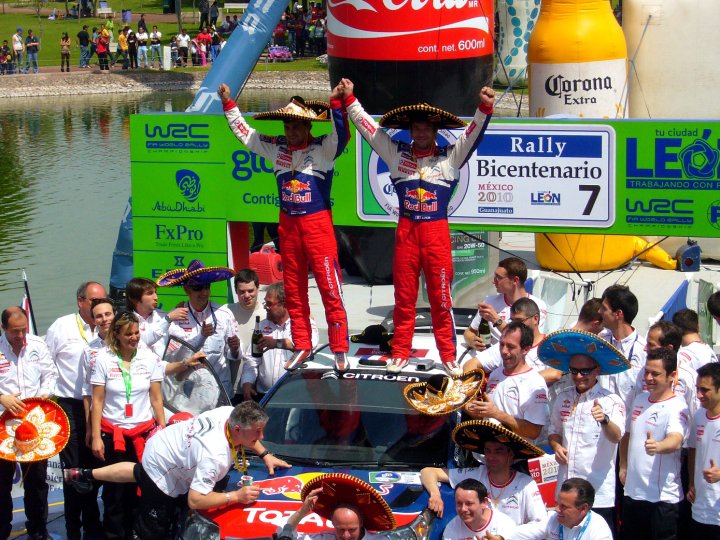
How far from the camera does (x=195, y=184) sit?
10.5 metres

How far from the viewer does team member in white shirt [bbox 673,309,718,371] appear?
7.27m

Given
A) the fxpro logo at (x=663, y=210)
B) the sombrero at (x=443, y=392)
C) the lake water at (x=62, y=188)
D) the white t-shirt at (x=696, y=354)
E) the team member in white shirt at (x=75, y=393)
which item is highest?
the fxpro logo at (x=663, y=210)

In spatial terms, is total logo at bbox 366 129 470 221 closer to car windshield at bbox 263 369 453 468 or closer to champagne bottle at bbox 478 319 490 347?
champagne bottle at bbox 478 319 490 347

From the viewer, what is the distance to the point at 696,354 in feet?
24.1

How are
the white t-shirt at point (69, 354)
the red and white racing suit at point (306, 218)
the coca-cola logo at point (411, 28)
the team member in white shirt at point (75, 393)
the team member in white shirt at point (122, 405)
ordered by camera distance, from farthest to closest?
1. the coca-cola logo at point (411, 28)
2. the red and white racing suit at point (306, 218)
3. the white t-shirt at point (69, 354)
4. the team member in white shirt at point (75, 393)
5. the team member in white shirt at point (122, 405)

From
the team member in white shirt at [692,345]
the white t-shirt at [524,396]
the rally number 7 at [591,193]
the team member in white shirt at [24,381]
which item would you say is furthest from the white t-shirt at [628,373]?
the team member in white shirt at [24,381]

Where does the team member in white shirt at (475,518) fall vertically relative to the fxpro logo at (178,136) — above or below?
→ below

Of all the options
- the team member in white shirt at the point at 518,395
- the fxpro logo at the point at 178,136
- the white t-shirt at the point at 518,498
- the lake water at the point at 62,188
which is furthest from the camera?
the lake water at the point at 62,188

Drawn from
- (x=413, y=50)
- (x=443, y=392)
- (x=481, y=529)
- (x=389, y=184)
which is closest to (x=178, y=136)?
(x=389, y=184)

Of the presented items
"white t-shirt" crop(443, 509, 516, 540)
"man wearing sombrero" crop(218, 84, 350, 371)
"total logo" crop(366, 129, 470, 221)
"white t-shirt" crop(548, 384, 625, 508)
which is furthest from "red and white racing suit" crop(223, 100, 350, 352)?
"white t-shirt" crop(443, 509, 516, 540)

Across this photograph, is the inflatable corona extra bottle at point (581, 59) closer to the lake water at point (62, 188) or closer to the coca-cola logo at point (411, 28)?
the coca-cola logo at point (411, 28)

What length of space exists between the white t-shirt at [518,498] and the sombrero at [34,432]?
266 centimetres

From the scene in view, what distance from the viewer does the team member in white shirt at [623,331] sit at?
735 centimetres

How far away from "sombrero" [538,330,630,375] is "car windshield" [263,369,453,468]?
2.71 feet
